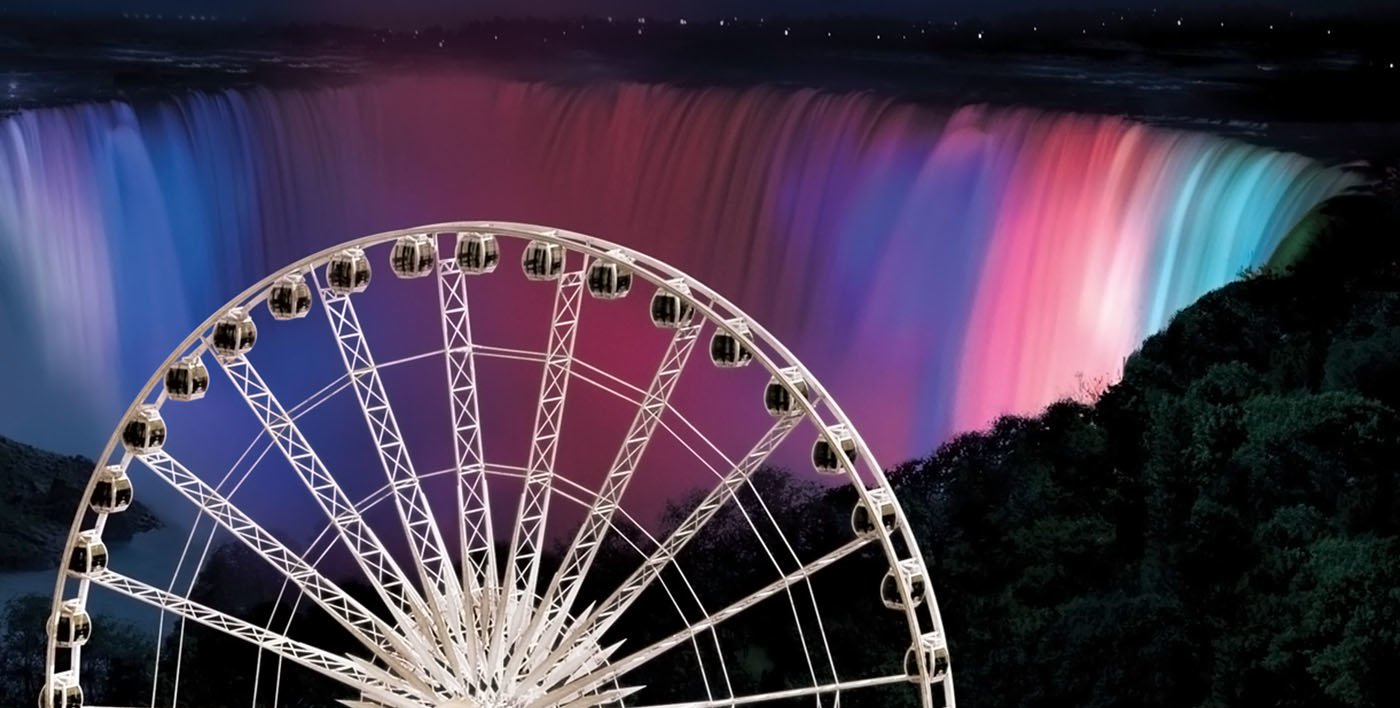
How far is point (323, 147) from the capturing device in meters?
30.6

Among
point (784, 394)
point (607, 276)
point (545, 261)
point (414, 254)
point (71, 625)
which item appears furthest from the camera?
point (71, 625)

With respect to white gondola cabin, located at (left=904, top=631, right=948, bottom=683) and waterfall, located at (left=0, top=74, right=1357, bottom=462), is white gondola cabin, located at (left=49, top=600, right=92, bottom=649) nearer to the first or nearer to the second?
white gondola cabin, located at (left=904, top=631, right=948, bottom=683)

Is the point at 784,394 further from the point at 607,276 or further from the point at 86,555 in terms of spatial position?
the point at 86,555

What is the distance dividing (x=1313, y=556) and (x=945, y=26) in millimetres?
9463

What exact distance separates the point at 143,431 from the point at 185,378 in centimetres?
69

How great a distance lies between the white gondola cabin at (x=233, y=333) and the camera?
20.1 metres

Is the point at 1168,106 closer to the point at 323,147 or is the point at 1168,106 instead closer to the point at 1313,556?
the point at 1313,556

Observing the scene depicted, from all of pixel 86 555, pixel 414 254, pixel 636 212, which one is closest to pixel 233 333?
pixel 414 254

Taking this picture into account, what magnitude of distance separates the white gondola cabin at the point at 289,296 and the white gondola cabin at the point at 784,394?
4815mm

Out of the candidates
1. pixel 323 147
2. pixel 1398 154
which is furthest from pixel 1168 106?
pixel 323 147

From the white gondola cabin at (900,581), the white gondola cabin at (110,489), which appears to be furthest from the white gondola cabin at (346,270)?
the white gondola cabin at (900,581)

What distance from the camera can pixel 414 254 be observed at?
20125 mm

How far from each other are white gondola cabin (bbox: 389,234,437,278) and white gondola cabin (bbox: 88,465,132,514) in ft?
12.4

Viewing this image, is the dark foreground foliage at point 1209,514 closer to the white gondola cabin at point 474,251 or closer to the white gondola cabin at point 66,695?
the white gondola cabin at point 474,251
